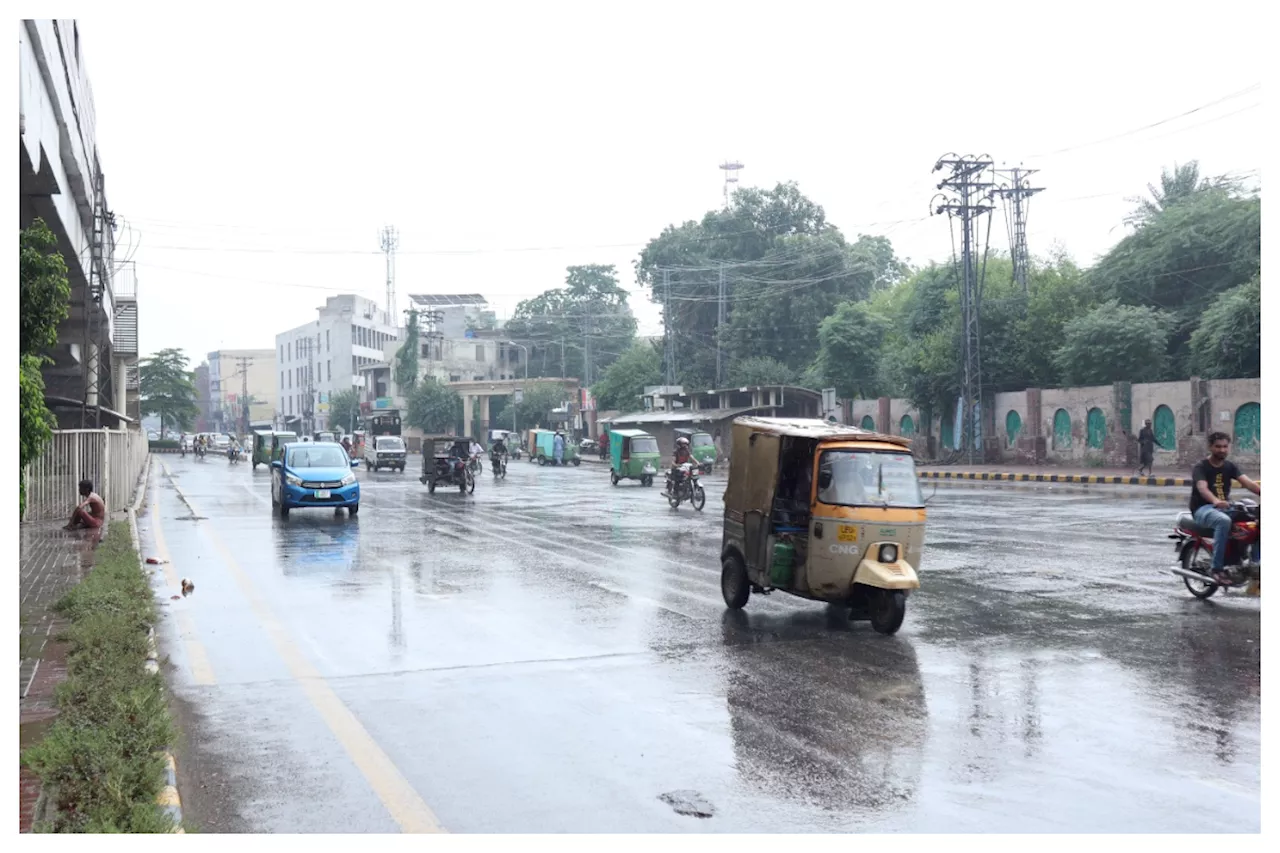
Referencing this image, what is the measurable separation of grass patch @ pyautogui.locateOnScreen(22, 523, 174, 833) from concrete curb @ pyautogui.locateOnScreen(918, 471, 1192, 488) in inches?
1069

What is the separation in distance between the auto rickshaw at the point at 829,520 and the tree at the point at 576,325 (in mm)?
87259

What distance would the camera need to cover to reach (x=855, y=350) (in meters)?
58.3

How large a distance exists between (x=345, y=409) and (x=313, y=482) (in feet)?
281

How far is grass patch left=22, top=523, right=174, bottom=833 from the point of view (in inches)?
194

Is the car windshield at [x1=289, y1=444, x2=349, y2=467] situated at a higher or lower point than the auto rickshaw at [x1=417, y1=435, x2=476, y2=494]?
higher

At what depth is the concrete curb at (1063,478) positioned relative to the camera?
31.9 meters

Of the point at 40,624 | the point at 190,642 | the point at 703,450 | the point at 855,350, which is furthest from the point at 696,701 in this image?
the point at 855,350

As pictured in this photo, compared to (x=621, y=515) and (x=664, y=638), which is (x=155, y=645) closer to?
(x=664, y=638)

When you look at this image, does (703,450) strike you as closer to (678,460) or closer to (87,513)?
(678,460)

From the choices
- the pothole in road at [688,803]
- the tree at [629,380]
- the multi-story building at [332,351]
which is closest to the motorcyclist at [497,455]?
the tree at [629,380]

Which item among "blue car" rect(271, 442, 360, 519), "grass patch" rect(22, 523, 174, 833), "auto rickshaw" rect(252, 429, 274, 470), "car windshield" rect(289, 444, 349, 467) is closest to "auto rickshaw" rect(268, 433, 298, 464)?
"auto rickshaw" rect(252, 429, 274, 470)

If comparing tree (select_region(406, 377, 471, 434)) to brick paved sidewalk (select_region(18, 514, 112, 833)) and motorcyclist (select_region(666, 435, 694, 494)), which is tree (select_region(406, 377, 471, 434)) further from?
brick paved sidewalk (select_region(18, 514, 112, 833))

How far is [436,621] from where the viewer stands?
34.4ft

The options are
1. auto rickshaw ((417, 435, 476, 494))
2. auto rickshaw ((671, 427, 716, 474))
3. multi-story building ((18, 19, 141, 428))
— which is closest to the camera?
multi-story building ((18, 19, 141, 428))
